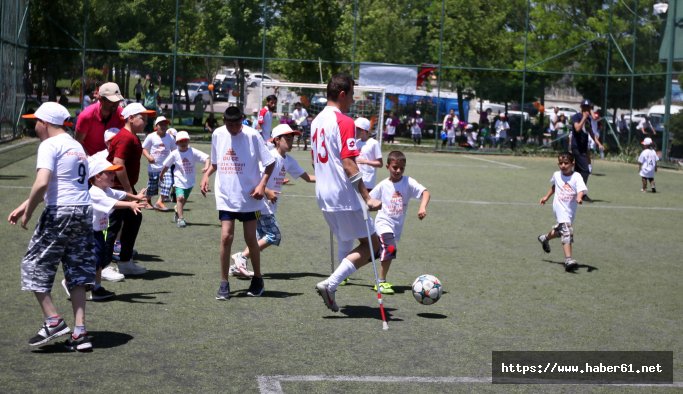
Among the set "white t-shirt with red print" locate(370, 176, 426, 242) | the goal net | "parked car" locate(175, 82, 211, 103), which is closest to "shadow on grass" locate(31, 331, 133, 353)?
"white t-shirt with red print" locate(370, 176, 426, 242)

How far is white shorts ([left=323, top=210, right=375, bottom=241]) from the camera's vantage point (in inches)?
332

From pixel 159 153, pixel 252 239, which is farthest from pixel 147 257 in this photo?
pixel 159 153

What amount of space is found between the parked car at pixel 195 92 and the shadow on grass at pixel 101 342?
3176 cm

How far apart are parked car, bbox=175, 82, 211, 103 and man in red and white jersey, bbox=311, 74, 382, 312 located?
3104cm

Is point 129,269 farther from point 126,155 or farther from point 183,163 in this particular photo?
point 183,163

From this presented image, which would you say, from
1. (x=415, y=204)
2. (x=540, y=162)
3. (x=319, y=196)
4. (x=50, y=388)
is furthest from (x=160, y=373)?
(x=540, y=162)

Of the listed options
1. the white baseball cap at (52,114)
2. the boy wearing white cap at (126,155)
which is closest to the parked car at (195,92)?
the boy wearing white cap at (126,155)

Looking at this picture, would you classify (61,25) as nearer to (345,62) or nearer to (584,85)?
(345,62)

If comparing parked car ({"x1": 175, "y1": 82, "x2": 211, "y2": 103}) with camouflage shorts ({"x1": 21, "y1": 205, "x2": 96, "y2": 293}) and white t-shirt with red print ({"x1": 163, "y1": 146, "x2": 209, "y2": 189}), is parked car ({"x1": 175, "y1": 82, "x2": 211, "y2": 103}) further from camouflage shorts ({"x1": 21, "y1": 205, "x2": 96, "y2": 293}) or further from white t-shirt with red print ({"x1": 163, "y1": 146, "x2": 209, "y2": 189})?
camouflage shorts ({"x1": 21, "y1": 205, "x2": 96, "y2": 293})

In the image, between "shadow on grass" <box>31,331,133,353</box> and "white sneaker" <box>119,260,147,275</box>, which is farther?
"white sneaker" <box>119,260,147,275</box>

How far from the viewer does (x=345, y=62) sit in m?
39.8

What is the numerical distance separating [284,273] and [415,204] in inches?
334

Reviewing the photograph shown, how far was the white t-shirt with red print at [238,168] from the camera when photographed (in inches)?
359

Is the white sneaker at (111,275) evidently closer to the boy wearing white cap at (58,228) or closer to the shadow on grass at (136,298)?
the shadow on grass at (136,298)
